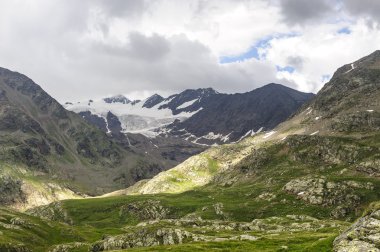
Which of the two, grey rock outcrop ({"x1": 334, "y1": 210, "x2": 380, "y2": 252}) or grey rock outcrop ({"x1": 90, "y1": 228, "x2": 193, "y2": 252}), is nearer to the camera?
grey rock outcrop ({"x1": 334, "y1": 210, "x2": 380, "y2": 252})

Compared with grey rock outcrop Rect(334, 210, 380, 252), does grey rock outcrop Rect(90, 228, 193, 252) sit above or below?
below

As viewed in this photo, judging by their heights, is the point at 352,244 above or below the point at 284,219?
above

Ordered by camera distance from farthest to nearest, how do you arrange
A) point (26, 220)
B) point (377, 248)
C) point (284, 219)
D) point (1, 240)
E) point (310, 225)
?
point (26, 220) → point (284, 219) → point (310, 225) → point (1, 240) → point (377, 248)

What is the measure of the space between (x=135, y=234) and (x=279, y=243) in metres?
45.0

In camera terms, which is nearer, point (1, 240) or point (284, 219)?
point (1, 240)

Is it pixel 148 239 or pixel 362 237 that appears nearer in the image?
pixel 362 237

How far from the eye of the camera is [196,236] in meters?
114

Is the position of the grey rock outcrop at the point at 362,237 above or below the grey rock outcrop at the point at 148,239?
above

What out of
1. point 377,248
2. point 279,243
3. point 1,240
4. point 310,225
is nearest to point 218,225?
point 310,225

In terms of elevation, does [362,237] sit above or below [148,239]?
above

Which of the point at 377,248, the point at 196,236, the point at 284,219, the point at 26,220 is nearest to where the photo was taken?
the point at 377,248

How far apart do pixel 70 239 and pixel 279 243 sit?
361ft

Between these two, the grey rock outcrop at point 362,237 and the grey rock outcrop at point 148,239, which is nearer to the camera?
the grey rock outcrop at point 362,237

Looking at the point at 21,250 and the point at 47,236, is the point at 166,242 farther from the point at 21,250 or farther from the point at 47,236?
the point at 47,236
